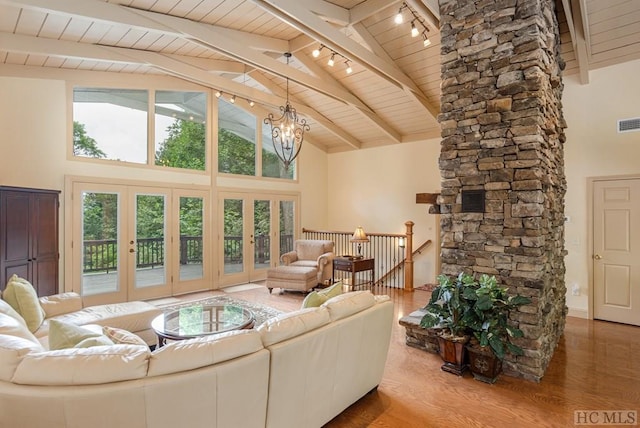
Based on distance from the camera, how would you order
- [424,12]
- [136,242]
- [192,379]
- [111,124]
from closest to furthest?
[192,379], [424,12], [111,124], [136,242]

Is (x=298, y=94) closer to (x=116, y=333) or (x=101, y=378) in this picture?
(x=116, y=333)

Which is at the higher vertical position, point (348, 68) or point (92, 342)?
point (348, 68)

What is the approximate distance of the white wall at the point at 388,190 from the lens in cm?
730

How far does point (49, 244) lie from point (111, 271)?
134cm

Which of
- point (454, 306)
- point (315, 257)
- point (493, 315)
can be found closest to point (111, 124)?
point (315, 257)

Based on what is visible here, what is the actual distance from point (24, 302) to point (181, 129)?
4297mm

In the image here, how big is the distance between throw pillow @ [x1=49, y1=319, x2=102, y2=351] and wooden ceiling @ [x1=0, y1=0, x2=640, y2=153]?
3118 millimetres

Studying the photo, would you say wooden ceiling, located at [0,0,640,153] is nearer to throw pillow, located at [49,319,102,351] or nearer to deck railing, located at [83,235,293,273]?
deck railing, located at [83,235,293,273]

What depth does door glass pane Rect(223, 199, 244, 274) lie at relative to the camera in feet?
23.4

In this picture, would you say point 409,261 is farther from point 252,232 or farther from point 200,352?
point 200,352

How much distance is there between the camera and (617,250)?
468 cm

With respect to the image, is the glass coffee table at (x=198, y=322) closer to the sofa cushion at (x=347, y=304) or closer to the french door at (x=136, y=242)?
the sofa cushion at (x=347, y=304)

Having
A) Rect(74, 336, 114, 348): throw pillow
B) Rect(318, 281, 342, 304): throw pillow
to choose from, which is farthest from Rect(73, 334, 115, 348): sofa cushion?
Rect(318, 281, 342, 304): throw pillow

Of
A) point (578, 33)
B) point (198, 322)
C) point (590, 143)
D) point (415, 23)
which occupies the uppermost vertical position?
point (415, 23)
